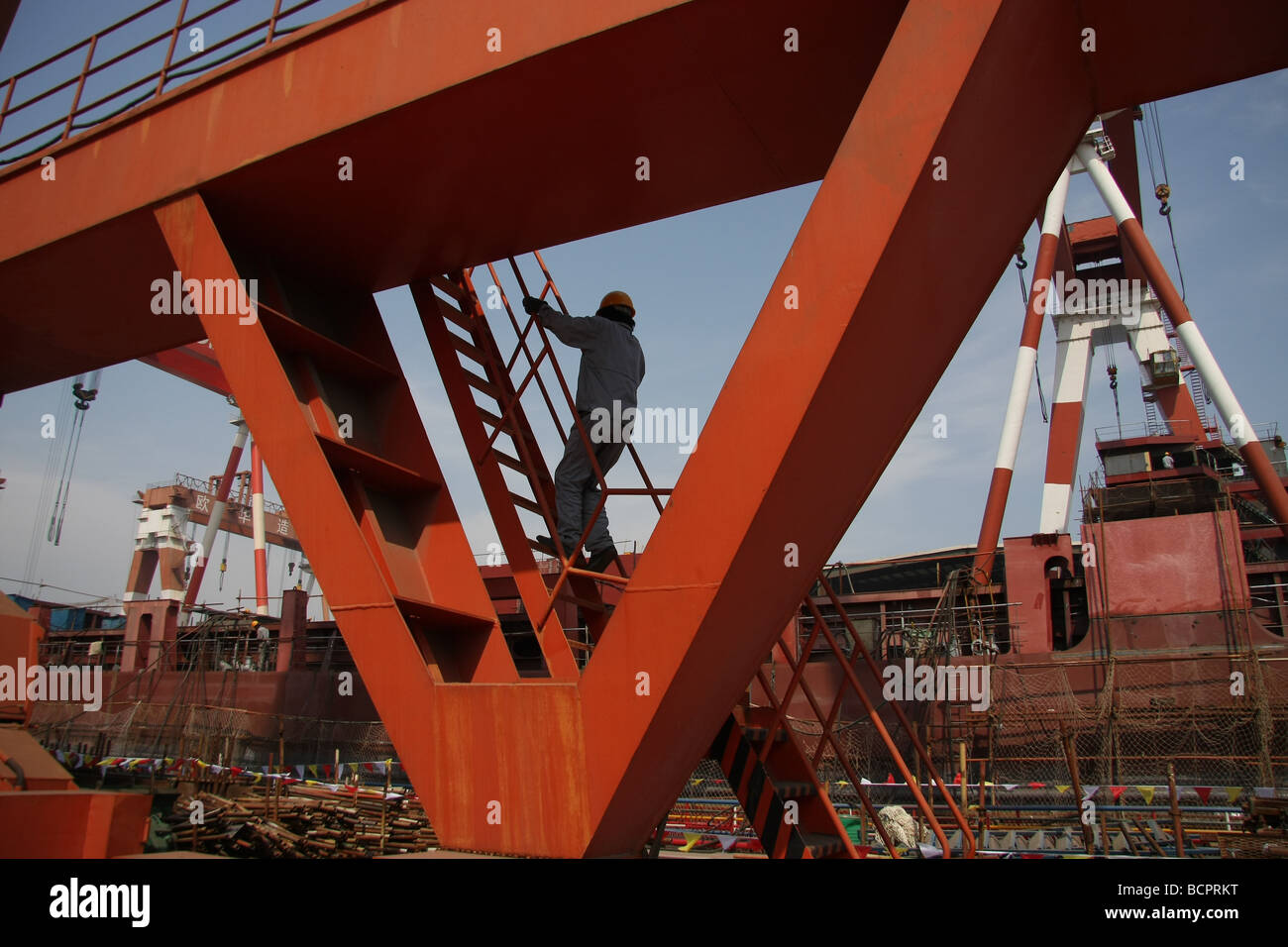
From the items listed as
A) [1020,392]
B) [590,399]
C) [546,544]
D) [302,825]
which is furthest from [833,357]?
[1020,392]

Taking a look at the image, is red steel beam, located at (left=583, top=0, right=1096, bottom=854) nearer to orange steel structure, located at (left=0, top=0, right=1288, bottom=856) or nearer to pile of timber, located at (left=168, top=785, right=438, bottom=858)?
orange steel structure, located at (left=0, top=0, right=1288, bottom=856)

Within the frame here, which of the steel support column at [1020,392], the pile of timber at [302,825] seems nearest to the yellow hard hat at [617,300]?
the pile of timber at [302,825]

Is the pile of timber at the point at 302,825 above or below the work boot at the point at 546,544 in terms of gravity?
below

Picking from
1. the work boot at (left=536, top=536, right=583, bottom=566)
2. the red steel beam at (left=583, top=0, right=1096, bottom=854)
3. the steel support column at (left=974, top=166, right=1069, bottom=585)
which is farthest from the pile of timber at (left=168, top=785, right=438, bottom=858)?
the steel support column at (left=974, top=166, right=1069, bottom=585)

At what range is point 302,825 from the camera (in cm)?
979

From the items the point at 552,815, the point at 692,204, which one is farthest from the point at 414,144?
the point at 552,815

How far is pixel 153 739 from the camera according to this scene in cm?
1888

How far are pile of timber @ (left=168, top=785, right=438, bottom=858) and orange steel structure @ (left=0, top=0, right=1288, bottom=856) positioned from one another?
4.47m

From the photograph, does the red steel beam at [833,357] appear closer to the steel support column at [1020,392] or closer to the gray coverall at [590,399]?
the gray coverall at [590,399]

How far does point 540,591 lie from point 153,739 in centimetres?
1714

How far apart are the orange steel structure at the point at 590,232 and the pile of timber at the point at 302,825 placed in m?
4.47

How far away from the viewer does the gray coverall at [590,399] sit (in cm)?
577
